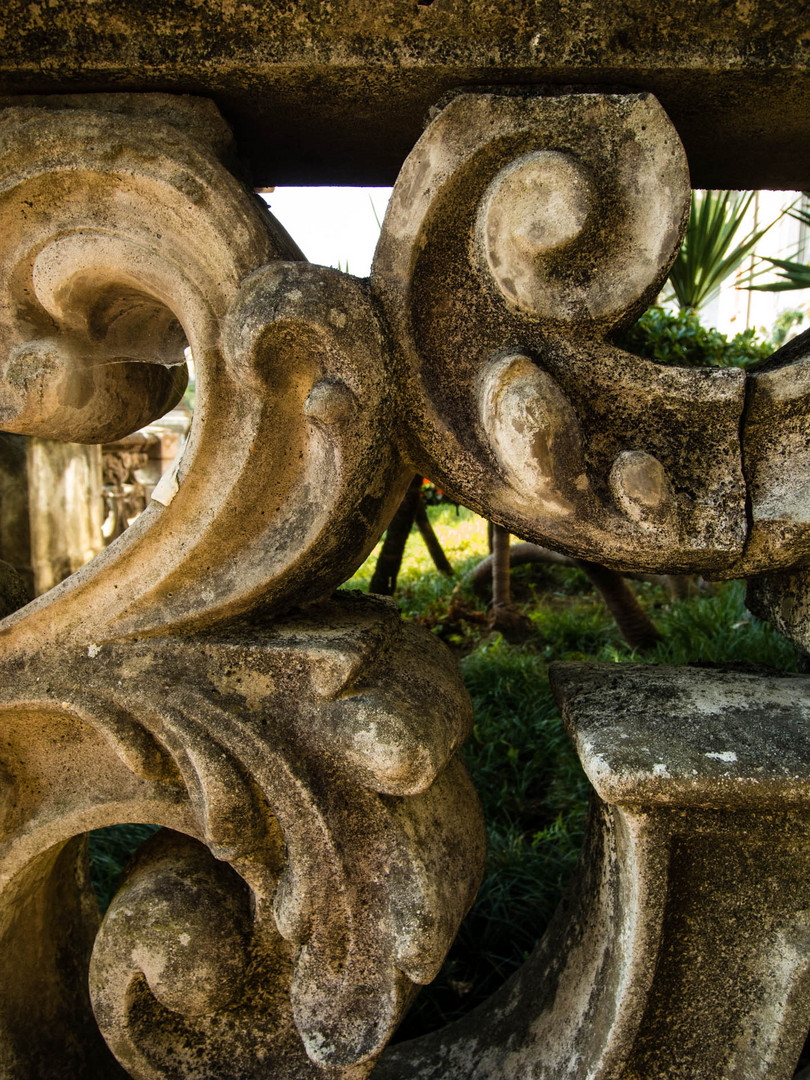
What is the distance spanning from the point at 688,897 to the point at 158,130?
4.02ft

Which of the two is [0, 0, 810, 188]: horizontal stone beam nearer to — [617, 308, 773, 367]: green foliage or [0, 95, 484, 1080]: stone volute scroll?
[0, 95, 484, 1080]: stone volute scroll

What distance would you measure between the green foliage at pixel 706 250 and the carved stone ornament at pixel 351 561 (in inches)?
135

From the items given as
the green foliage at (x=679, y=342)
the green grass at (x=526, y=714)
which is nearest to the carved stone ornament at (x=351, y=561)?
the green grass at (x=526, y=714)

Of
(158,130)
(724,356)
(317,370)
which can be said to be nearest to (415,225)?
(317,370)

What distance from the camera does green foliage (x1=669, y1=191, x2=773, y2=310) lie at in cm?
407

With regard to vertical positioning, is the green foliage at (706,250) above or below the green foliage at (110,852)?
above

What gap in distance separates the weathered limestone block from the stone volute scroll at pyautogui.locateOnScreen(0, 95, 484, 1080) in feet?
0.73

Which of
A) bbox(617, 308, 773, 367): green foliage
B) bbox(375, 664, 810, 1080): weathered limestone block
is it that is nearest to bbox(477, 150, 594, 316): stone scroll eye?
bbox(375, 664, 810, 1080): weathered limestone block

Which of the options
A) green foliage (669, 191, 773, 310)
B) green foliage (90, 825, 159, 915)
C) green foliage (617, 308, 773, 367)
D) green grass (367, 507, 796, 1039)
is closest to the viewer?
green grass (367, 507, 796, 1039)

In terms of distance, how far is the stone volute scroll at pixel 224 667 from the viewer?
97 centimetres

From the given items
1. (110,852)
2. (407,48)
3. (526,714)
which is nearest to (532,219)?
(407,48)

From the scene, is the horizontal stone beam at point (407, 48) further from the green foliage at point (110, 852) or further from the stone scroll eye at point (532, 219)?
the green foliage at point (110, 852)

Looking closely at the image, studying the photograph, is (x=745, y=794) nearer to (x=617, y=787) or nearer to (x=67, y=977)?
(x=617, y=787)

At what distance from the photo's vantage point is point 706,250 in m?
4.15
